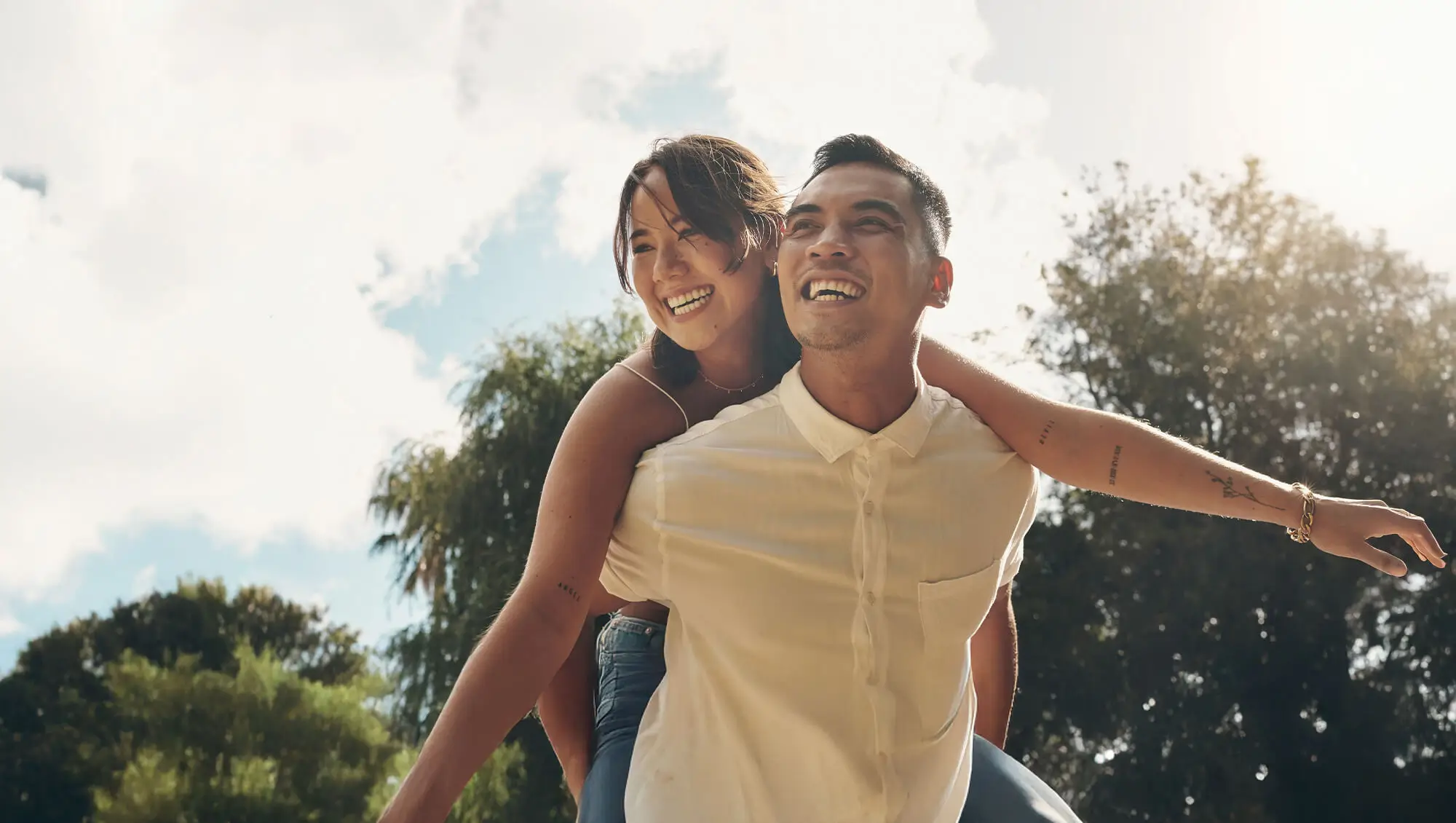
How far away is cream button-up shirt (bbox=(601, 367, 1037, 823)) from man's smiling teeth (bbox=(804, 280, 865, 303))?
18 cm

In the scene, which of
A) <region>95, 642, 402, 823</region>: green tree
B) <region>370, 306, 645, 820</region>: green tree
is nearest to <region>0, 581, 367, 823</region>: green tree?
<region>95, 642, 402, 823</region>: green tree

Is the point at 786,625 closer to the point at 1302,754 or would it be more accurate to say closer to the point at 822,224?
the point at 822,224

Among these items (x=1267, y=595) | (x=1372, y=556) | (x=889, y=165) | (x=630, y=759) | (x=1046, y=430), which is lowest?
(x=630, y=759)

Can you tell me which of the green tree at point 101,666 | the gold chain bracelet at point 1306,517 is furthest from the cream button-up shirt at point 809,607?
the green tree at point 101,666

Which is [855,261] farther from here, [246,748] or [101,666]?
[101,666]

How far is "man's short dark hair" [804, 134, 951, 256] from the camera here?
2.62 metres

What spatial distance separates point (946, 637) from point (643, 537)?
61 cm

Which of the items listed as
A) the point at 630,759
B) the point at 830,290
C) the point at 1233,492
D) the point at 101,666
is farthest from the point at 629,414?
the point at 101,666

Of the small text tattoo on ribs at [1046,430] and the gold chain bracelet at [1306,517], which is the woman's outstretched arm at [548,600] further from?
the gold chain bracelet at [1306,517]

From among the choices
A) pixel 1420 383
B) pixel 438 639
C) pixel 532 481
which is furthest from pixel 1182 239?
pixel 438 639

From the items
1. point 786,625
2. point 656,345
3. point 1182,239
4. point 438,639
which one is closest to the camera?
point 786,625

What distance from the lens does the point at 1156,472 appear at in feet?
8.30

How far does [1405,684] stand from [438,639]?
13.7m

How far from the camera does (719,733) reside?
7.50 feet
